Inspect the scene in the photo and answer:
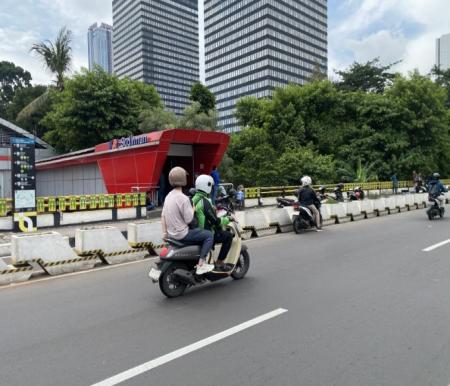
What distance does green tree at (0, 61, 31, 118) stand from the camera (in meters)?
63.7

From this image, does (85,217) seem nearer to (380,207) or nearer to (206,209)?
(206,209)

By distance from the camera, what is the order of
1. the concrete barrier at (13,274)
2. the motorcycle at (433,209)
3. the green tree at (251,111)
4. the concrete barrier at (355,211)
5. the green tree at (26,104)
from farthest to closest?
the green tree at (26,104), the green tree at (251,111), the concrete barrier at (355,211), the motorcycle at (433,209), the concrete barrier at (13,274)

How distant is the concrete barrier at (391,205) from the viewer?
18.6 meters

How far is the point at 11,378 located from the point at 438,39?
380ft

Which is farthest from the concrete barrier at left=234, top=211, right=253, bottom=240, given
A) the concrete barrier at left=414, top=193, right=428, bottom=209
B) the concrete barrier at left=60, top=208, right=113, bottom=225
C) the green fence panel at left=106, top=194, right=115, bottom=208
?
the concrete barrier at left=414, top=193, right=428, bottom=209

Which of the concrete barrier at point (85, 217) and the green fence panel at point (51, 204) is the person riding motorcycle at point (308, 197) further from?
the green fence panel at point (51, 204)

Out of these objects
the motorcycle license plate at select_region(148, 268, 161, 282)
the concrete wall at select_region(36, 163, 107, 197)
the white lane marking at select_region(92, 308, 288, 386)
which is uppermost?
the concrete wall at select_region(36, 163, 107, 197)

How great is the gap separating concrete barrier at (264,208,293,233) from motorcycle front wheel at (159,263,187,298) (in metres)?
6.97

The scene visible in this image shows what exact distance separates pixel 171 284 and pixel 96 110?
1013 inches

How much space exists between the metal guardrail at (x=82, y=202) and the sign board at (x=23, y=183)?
46.0 inches

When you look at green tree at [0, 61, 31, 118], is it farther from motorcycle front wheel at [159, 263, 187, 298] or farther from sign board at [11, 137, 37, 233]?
motorcycle front wheel at [159, 263, 187, 298]

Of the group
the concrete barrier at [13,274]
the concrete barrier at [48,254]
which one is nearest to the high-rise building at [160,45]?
the concrete barrier at [48,254]

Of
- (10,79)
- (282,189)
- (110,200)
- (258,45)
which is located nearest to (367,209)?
(282,189)

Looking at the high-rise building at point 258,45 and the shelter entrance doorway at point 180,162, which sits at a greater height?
the high-rise building at point 258,45
